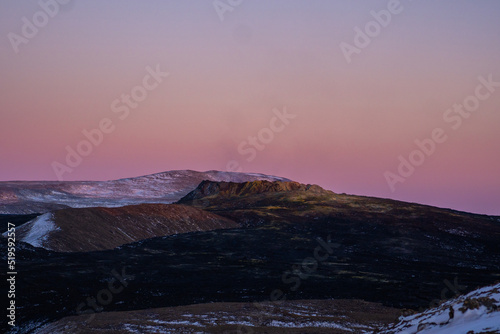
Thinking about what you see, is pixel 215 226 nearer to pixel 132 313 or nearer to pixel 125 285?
pixel 125 285

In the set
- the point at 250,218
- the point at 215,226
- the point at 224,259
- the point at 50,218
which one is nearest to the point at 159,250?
the point at 224,259

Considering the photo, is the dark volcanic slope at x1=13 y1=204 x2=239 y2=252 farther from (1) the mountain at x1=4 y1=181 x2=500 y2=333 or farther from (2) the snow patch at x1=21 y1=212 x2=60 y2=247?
(1) the mountain at x1=4 y1=181 x2=500 y2=333

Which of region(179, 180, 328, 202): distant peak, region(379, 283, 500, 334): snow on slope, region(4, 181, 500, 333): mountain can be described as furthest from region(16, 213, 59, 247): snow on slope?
region(179, 180, 328, 202): distant peak

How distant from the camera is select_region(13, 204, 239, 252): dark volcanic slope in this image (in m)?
42.4

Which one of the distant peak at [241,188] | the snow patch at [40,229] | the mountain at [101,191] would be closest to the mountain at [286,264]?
the snow patch at [40,229]

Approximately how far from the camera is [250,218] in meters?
60.5

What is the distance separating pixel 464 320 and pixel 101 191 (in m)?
109

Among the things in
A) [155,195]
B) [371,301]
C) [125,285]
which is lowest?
[371,301]

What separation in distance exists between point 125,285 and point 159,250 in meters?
14.9

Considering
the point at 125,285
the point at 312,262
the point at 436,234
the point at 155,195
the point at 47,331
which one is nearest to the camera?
the point at 47,331

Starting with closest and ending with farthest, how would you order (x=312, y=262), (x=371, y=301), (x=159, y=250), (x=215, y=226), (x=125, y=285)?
1. (x=371, y=301)
2. (x=125, y=285)
3. (x=312, y=262)
4. (x=159, y=250)
5. (x=215, y=226)

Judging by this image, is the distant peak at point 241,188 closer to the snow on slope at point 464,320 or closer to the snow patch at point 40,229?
the snow patch at point 40,229

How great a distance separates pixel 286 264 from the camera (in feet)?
123

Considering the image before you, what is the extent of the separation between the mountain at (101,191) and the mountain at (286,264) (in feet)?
134
